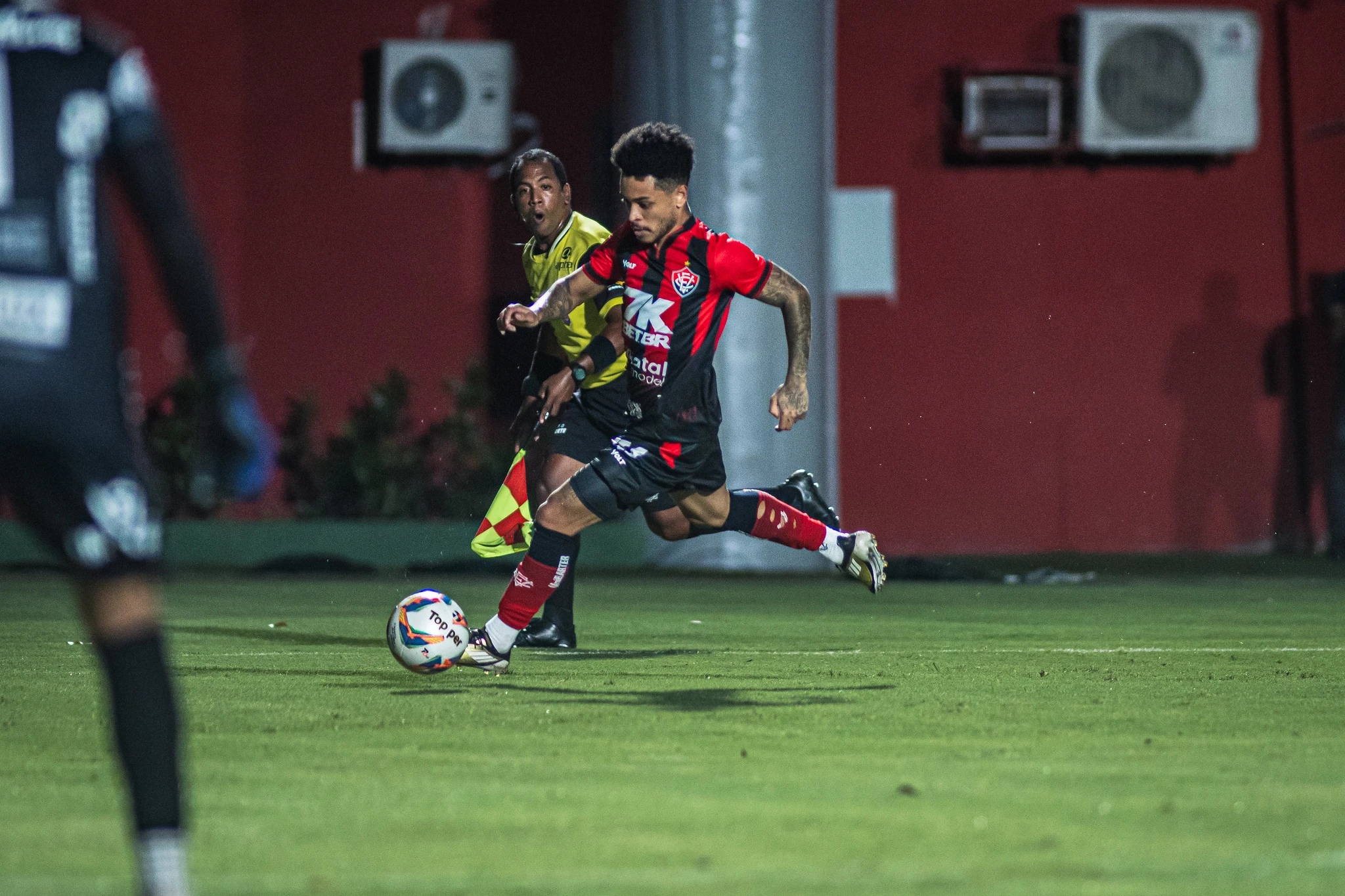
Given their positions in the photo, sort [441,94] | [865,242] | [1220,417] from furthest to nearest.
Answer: [1220,417], [865,242], [441,94]

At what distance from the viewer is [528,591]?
705 centimetres

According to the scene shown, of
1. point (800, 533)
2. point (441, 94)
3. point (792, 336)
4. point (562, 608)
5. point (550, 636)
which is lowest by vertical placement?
point (550, 636)

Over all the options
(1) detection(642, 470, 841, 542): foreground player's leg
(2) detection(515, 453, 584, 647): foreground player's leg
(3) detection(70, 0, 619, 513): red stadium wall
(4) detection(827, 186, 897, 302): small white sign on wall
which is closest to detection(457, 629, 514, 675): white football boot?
(1) detection(642, 470, 841, 542): foreground player's leg

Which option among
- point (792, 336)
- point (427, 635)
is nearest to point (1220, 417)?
point (792, 336)

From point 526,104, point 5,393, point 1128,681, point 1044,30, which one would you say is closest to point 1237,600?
point 1128,681

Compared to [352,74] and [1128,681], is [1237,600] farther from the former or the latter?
[352,74]

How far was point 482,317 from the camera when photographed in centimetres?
1622

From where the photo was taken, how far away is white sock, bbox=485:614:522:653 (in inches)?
280

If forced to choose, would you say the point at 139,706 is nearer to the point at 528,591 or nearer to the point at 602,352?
the point at 528,591

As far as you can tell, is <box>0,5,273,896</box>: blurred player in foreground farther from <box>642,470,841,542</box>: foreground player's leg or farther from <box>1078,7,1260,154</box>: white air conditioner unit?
<box>1078,7,1260,154</box>: white air conditioner unit

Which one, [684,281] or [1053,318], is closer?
[684,281]

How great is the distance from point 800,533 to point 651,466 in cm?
94

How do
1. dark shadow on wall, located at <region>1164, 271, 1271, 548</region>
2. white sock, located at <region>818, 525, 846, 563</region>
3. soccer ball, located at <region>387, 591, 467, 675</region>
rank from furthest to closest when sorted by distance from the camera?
dark shadow on wall, located at <region>1164, 271, 1271, 548</region>, white sock, located at <region>818, 525, 846, 563</region>, soccer ball, located at <region>387, 591, 467, 675</region>

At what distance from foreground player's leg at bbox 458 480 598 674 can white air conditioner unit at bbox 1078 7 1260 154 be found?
9783 millimetres
